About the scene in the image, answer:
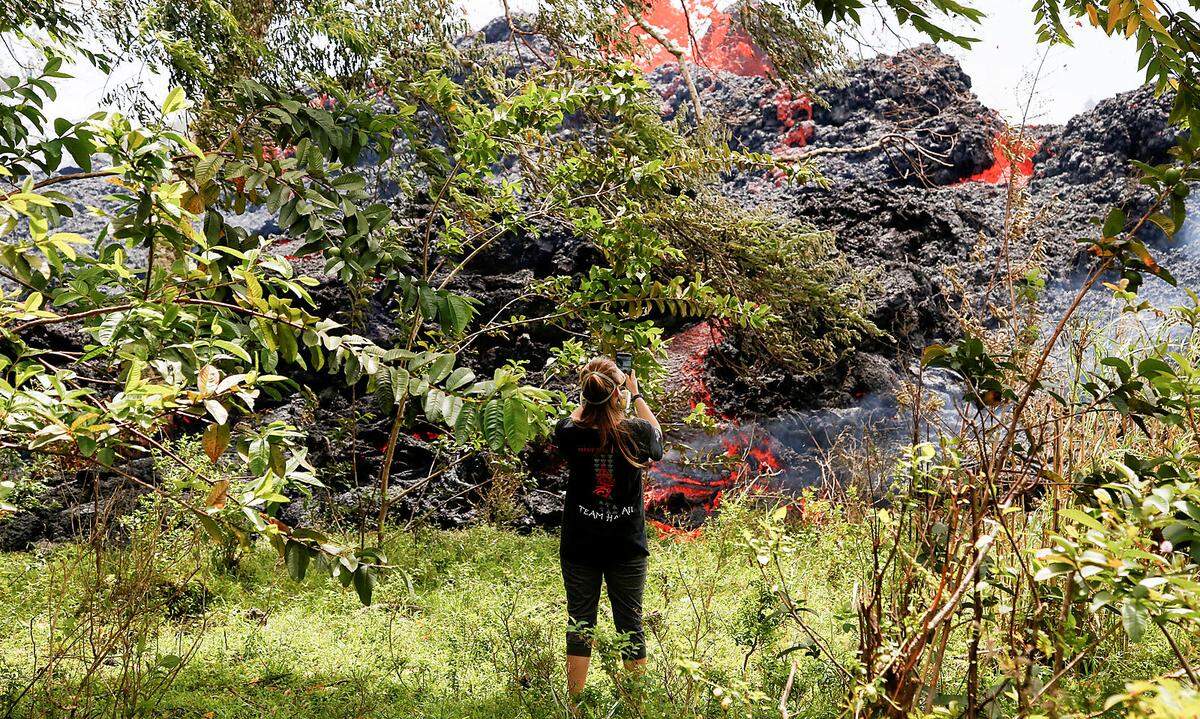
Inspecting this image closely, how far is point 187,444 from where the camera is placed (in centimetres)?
525

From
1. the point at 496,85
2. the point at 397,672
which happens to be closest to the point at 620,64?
the point at 496,85

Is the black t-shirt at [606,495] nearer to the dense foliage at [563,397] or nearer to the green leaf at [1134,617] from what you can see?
the dense foliage at [563,397]

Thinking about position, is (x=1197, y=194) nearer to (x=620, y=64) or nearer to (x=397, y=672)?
(x=620, y=64)

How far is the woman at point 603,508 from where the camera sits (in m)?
3.06

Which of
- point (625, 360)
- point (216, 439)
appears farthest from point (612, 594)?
point (216, 439)

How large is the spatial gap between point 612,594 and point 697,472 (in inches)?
187

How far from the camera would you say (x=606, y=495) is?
121 inches

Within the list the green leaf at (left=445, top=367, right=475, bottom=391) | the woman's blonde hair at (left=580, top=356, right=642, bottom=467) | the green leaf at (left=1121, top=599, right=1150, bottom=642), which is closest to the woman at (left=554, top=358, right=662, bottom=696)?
the woman's blonde hair at (left=580, top=356, right=642, bottom=467)

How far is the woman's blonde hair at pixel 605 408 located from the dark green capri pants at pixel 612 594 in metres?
0.47

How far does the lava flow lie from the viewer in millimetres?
7430

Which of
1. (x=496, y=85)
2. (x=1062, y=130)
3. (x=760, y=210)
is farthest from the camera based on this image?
(x=1062, y=130)

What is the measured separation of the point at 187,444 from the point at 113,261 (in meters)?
3.49

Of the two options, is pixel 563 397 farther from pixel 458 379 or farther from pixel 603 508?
pixel 458 379

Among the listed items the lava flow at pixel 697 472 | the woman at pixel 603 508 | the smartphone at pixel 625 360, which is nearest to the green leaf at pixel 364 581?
the woman at pixel 603 508
